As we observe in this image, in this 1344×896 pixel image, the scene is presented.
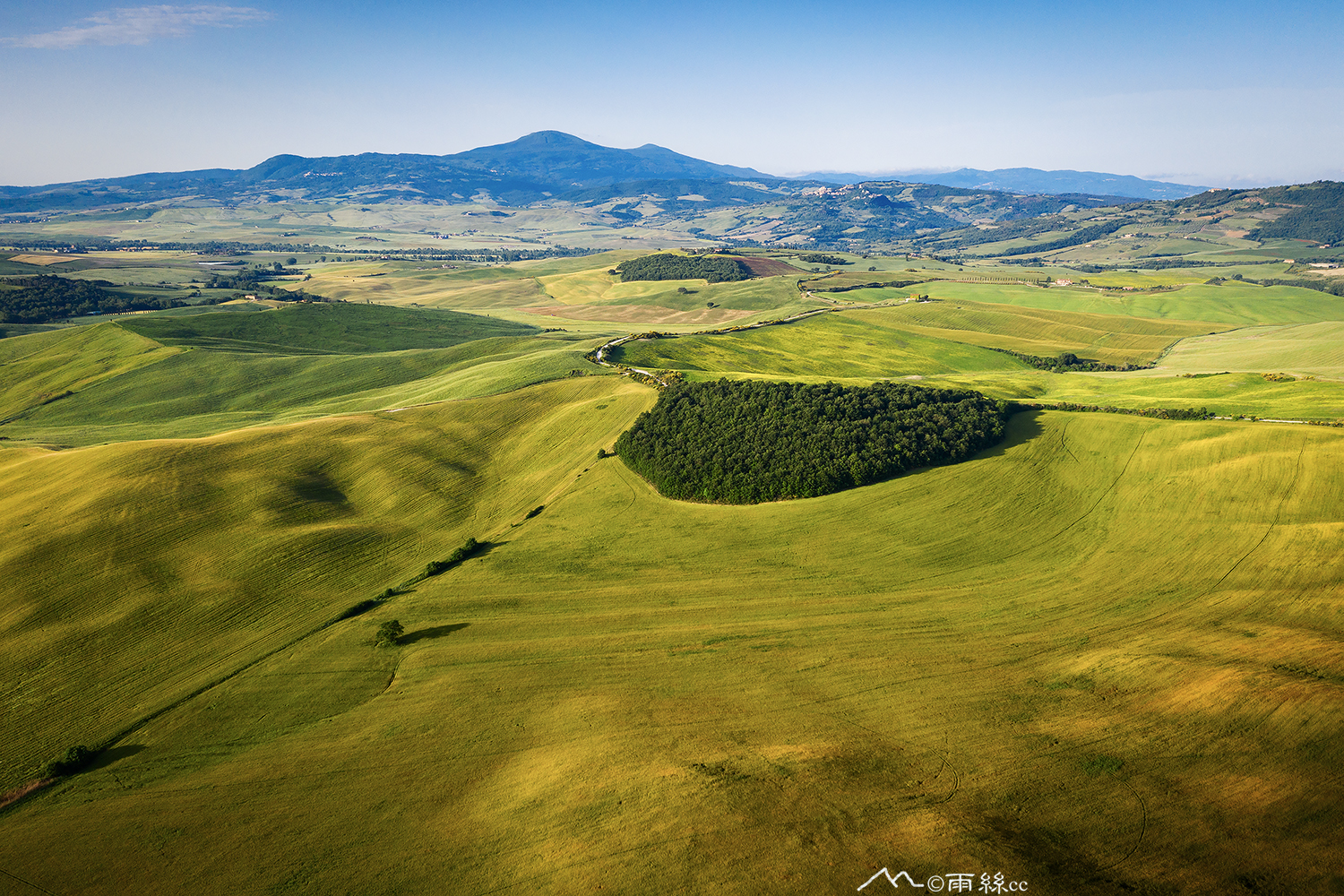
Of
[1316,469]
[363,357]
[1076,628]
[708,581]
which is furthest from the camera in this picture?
[363,357]

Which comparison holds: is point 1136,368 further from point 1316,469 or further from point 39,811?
point 39,811

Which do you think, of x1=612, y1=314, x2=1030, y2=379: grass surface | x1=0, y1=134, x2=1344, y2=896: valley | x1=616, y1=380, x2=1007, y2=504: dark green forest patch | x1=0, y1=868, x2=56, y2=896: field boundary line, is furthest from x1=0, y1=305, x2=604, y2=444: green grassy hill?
x1=0, y1=868, x2=56, y2=896: field boundary line

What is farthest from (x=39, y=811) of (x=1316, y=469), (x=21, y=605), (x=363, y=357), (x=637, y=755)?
(x=363, y=357)

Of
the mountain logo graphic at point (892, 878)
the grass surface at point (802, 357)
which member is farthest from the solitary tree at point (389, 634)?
the grass surface at point (802, 357)

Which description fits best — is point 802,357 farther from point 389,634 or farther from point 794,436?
point 389,634

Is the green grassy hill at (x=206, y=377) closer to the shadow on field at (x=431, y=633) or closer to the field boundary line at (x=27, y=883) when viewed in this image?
the shadow on field at (x=431, y=633)

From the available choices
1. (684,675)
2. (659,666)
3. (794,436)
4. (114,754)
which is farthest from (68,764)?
(794,436)

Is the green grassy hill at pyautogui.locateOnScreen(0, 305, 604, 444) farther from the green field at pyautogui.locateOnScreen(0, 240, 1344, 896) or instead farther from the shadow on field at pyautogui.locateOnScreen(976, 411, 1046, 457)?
the shadow on field at pyautogui.locateOnScreen(976, 411, 1046, 457)
